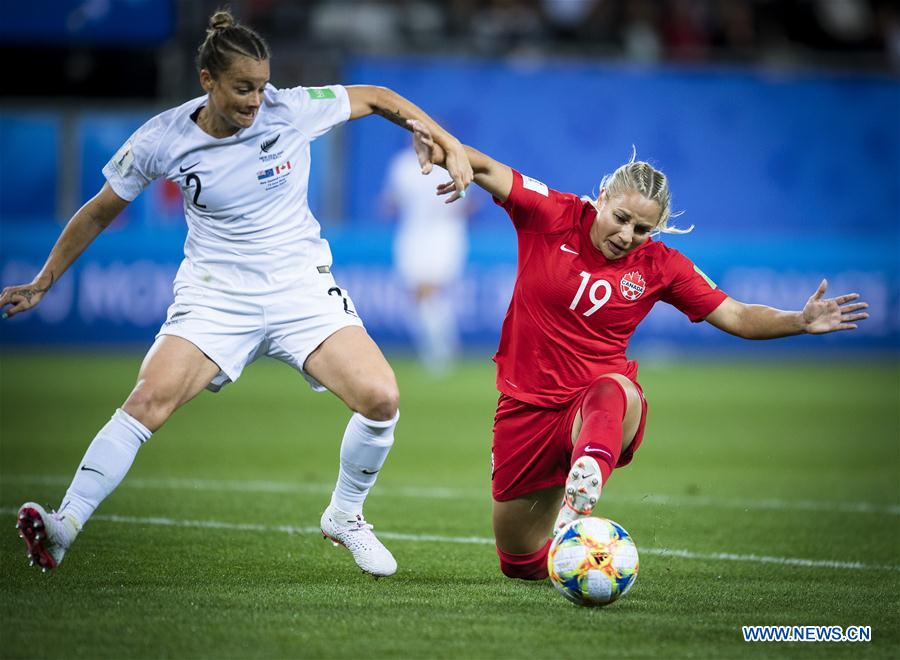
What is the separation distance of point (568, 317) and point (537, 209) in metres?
0.52

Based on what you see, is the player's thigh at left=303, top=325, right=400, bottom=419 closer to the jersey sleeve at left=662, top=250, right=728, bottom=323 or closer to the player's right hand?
the player's right hand

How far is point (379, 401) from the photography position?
18.7 ft

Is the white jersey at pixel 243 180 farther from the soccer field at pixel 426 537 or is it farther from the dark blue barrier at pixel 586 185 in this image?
the dark blue barrier at pixel 586 185

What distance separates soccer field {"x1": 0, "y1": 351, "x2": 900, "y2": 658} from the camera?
4.71 metres

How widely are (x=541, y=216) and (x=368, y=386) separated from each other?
1.14 m

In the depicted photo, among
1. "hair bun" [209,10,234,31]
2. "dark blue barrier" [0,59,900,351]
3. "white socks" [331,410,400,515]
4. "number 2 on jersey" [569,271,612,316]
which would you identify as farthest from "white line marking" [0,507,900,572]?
"dark blue barrier" [0,59,900,351]

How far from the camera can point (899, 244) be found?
1814cm

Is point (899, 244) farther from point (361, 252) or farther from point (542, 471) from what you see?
point (542, 471)

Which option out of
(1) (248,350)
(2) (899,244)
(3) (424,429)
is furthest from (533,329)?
(2) (899,244)

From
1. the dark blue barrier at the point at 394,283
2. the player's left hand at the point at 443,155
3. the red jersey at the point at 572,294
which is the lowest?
the dark blue barrier at the point at 394,283

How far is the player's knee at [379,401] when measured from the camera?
5.71m

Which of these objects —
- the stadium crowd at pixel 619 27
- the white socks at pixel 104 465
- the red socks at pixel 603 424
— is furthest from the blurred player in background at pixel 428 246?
the white socks at pixel 104 465

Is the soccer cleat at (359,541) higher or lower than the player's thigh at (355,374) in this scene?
lower

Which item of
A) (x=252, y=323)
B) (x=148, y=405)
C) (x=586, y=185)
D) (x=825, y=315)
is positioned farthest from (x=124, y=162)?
(x=586, y=185)
